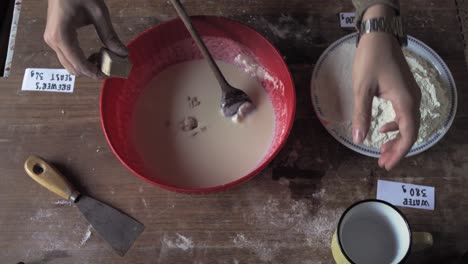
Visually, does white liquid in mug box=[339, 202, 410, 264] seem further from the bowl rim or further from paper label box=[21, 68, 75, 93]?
paper label box=[21, 68, 75, 93]

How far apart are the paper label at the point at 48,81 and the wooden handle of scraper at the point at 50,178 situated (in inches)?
7.0

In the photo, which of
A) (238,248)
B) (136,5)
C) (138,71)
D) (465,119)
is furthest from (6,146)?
(465,119)

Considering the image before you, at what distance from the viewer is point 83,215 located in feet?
2.72

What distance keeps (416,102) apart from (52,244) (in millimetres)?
726

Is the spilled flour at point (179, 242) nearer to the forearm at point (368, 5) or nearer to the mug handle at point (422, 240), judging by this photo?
the mug handle at point (422, 240)

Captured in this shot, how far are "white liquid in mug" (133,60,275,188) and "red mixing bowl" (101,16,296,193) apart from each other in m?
0.02

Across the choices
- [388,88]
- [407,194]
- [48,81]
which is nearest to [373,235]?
[407,194]

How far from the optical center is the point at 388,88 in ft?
2.27

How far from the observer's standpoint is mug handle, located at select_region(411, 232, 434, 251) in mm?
733

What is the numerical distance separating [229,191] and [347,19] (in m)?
0.49

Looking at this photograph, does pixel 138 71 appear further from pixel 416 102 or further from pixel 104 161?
pixel 416 102

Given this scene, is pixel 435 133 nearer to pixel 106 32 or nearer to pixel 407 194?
pixel 407 194

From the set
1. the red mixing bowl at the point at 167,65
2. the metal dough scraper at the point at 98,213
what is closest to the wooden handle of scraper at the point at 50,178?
the metal dough scraper at the point at 98,213

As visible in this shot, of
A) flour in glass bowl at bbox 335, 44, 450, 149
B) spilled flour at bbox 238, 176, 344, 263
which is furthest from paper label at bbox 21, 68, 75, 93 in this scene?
flour in glass bowl at bbox 335, 44, 450, 149
